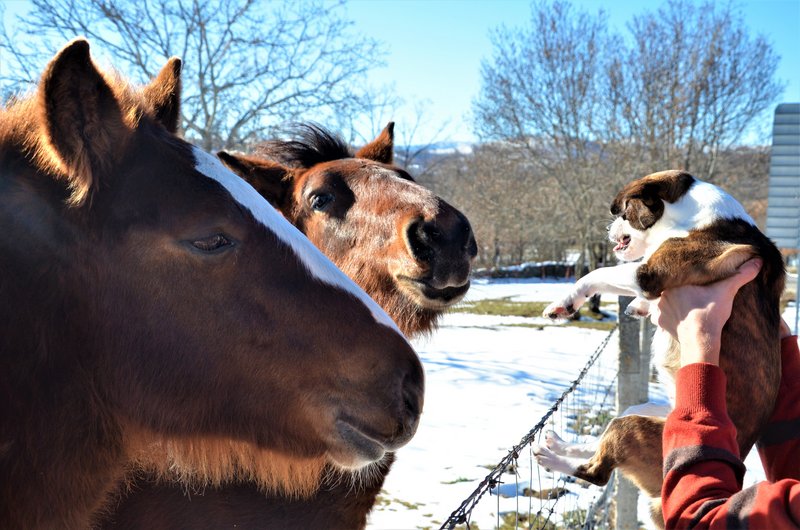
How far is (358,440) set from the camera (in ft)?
5.84

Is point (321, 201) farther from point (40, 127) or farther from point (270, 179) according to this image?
point (40, 127)

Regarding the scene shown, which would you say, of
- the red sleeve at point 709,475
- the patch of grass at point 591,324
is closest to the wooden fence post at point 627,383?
the red sleeve at point 709,475

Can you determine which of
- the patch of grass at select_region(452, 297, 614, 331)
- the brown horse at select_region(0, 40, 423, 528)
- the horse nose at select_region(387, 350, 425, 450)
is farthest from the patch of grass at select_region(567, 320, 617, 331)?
the brown horse at select_region(0, 40, 423, 528)

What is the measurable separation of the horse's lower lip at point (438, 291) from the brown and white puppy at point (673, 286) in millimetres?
451

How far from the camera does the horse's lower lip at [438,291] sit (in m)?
2.92

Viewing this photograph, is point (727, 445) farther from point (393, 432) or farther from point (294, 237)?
point (294, 237)

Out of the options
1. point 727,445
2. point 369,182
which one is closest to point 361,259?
point 369,182

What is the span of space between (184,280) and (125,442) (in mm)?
535

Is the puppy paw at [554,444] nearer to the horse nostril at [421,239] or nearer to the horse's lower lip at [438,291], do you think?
the horse's lower lip at [438,291]

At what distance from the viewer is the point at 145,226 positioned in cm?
171

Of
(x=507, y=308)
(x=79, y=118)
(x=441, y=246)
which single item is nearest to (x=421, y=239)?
(x=441, y=246)

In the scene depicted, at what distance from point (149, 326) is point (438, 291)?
4.92 ft

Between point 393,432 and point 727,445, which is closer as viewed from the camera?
point 727,445

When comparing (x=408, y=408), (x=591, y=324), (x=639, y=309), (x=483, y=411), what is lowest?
(x=591, y=324)
